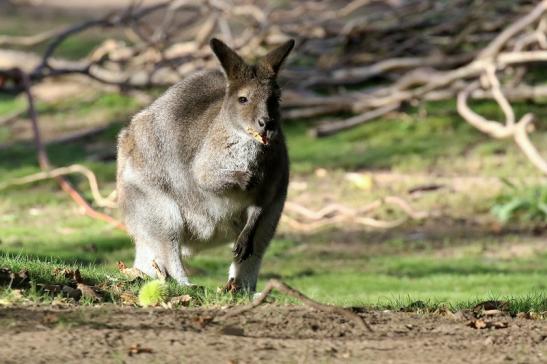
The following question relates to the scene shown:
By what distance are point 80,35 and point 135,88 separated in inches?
233

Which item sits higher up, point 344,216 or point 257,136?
point 257,136

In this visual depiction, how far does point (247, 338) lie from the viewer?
4.96m

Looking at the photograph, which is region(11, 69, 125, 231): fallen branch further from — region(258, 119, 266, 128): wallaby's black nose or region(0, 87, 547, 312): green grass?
region(258, 119, 266, 128): wallaby's black nose

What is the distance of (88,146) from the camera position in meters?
15.9

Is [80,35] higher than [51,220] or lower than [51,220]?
higher

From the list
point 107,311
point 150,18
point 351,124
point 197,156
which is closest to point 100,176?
point 351,124

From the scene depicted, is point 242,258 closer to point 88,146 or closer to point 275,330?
point 275,330

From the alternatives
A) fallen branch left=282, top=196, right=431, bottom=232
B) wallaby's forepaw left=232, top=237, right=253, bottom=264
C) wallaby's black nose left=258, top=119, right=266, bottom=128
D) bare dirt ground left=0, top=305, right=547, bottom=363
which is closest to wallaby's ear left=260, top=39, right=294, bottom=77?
wallaby's black nose left=258, top=119, right=266, bottom=128

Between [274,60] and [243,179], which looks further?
[274,60]

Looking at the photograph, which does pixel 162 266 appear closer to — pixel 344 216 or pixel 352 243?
pixel 352 243

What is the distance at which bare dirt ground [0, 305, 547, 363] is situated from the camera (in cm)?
464

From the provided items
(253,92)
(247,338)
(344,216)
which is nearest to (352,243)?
(344,216)

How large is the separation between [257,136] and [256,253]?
0.84m

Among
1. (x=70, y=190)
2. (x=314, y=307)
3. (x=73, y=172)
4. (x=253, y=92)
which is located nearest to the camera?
(x=314, y=307)
